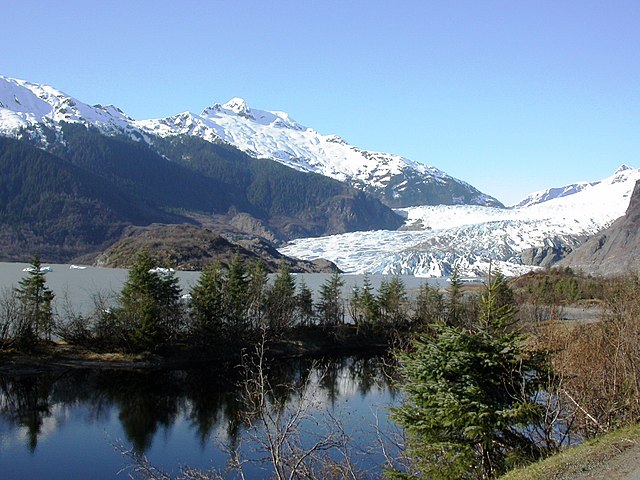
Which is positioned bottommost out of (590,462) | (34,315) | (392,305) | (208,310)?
(34,315)

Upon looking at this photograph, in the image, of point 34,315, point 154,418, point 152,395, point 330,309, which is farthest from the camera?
point 330,309

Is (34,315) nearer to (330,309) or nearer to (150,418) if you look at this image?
(150,418)

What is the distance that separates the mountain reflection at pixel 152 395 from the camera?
29172mm

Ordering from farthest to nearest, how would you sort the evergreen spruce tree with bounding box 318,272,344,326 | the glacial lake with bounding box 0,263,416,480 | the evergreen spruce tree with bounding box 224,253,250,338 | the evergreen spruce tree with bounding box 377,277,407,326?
1. the evergreen spruce tree with bounding box 377,277,407,326
2. the evergreen spruce tree with bounding box 318,272,344,326
3. the evergreen spruce tree with bounding box 224,253,250,338
4. the glacial lake with bounding box 0,263,416,480

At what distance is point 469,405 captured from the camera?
12008 mm

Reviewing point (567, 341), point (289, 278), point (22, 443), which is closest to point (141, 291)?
point (289, 278)

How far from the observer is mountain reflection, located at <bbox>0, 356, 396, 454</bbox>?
1148 inches

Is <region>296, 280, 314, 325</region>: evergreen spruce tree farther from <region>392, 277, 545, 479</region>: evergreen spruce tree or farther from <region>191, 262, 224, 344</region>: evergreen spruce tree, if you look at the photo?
<region>392, 277, 545, 479</region>: evergreen spruce tree

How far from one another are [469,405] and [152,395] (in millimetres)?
27717

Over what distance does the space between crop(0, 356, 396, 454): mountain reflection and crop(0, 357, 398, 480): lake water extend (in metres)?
0.05

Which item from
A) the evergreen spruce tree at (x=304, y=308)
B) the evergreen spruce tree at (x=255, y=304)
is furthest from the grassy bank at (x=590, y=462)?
the evergreen spruce tree at (x=304, y=308)

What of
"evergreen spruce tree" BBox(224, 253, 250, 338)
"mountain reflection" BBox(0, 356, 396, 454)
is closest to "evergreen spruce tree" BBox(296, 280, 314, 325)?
"evergreen spruce tree" BBox(224, 253, 250, 338)

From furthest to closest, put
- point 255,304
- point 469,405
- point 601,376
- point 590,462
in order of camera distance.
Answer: point 255,304
point 601,376
point 469,405
point 590,462

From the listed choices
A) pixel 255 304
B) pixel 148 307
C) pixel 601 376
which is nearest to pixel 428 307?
pixel 255 304
